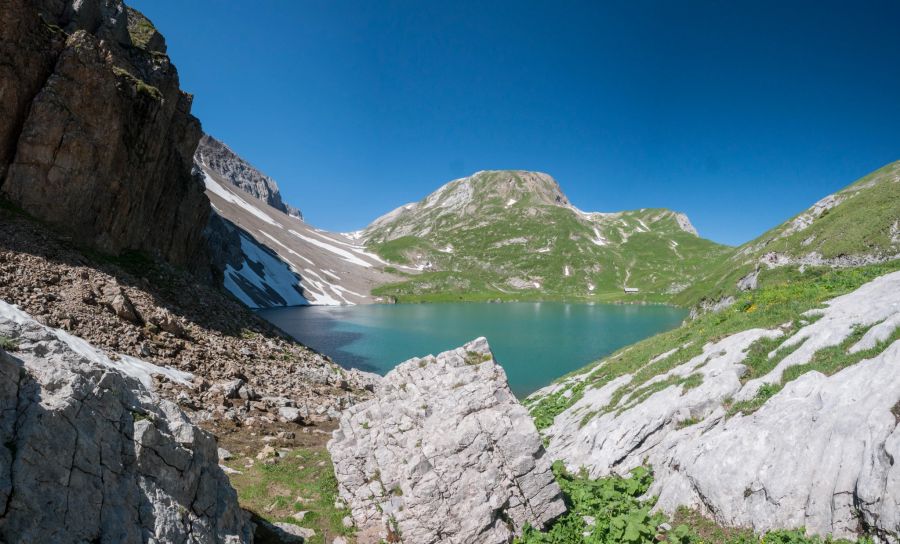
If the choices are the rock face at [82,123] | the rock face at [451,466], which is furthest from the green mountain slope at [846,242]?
the rock face at [82,123]

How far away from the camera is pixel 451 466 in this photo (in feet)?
43.1

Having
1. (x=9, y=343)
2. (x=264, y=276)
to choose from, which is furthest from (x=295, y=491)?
(x=264, y=276)

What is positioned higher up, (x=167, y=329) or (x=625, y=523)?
(x=625, y=523)

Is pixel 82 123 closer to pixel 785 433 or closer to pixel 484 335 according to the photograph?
pixel 785 433

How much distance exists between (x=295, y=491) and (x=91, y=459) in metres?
10.1

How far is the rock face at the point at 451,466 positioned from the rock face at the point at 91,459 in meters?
5.04

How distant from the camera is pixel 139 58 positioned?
4738 cm

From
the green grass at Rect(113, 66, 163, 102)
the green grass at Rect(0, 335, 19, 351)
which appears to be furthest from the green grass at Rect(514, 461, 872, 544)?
the green grass at Rect(113, 66, 163, 102)

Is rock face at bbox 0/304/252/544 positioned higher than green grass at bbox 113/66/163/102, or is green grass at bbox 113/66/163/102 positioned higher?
green grass at bbox 113/66/163/102

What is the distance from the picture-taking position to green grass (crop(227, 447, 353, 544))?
1433 cm

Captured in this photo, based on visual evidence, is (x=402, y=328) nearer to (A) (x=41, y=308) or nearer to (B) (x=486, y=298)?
(A) (x=41, y=308)

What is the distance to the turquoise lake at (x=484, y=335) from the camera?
172ft

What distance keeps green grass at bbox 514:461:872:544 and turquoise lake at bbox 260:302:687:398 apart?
2593cm

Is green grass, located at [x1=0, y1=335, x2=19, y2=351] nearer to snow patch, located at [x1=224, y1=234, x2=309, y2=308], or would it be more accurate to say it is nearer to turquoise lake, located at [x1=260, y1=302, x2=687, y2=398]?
turquoise lake, located at [x1=260, y1=302, x2=687, y2=398]
